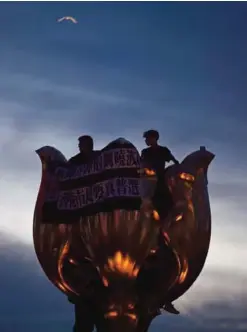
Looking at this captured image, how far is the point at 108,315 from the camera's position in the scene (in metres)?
17.3

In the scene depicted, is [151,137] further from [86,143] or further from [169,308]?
[169,308]

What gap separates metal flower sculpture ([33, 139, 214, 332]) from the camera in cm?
1722

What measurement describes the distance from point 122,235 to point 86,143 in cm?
244

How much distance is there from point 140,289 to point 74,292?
1342mm

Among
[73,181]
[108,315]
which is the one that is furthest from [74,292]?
[73,181]

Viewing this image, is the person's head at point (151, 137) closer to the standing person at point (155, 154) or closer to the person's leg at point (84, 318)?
the standing person at point (155, 154)

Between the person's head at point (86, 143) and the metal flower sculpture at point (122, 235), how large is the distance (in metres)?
0.61

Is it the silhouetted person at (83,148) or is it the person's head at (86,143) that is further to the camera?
the person's head at (86,143)

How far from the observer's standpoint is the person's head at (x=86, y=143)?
18.6 metres

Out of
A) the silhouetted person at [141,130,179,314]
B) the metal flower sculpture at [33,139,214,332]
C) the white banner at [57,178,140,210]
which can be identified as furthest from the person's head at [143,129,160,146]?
the white banner at [57,178,140,210]

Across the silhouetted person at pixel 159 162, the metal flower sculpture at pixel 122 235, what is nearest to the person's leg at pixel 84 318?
the metal flower sculpture at pixel 122 235

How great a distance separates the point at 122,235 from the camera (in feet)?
56.0

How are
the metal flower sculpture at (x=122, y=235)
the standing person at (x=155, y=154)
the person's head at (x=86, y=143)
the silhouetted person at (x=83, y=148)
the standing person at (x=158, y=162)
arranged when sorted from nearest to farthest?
the metal flower sculpture at (x=122, y=235)
the standing person at (x=158, y=162)
the standing person at (x=155, y=154)
the silhouetted person at (x=83, y=148)
the person's head at (x=86, y=143)

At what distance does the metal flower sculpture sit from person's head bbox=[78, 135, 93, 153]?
2.01 ft
